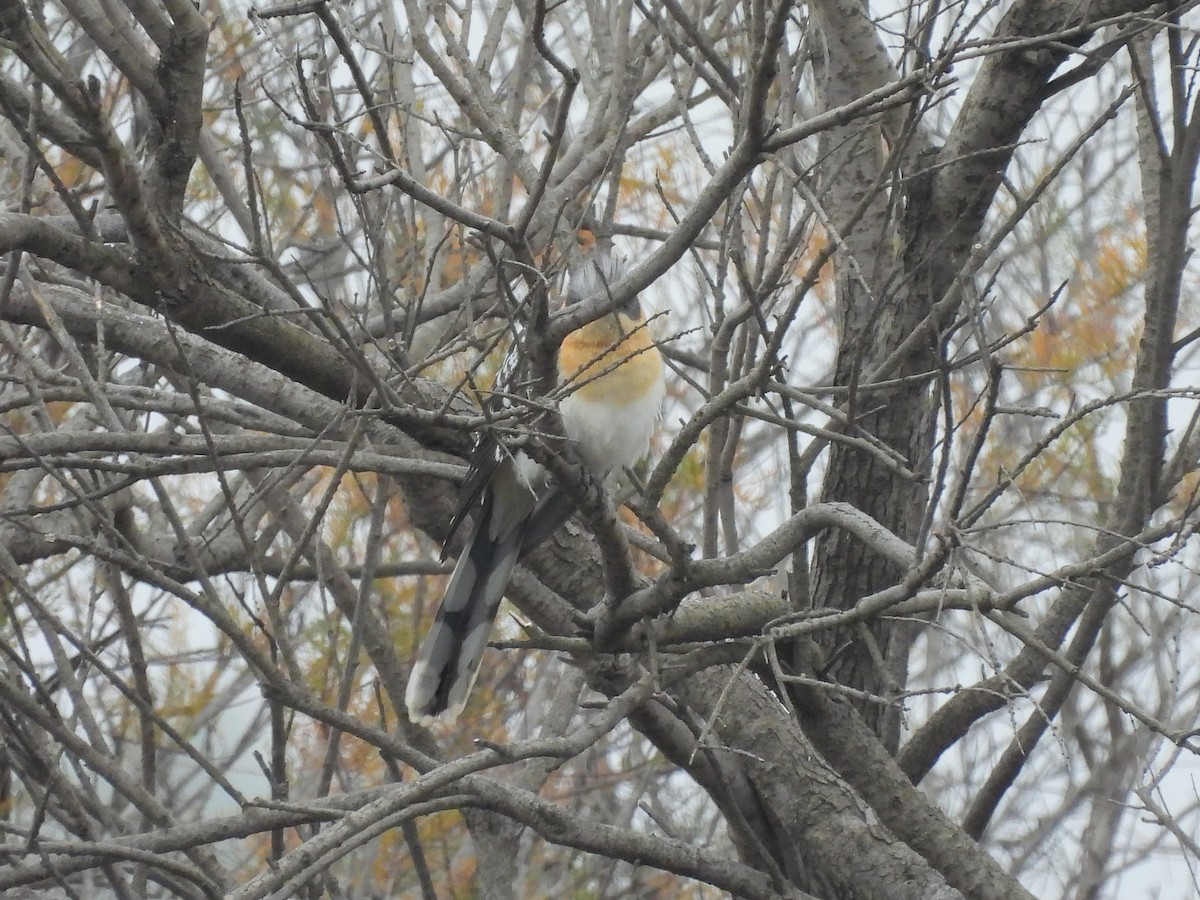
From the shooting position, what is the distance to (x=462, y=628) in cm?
402

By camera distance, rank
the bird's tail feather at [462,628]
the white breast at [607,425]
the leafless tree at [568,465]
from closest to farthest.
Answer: the leafless tree at [568,465], the bird's tail feather at [462,628], the white breast at [607,425]

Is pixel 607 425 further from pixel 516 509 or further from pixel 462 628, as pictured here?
pixel 462 628

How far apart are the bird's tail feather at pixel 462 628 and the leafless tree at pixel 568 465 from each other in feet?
0.53

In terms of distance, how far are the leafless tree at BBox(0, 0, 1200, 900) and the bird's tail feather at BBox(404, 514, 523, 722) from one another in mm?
161

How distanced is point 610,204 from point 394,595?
2782mm

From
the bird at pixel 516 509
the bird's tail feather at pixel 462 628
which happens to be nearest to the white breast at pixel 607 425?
the bird at pixel 516 509

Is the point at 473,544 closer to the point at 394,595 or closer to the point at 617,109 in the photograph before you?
the point at 617,109

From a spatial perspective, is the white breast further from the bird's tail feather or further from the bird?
the bird's tail feather

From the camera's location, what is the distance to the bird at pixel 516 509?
155 inches

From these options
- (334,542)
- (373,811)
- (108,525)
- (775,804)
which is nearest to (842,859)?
(775,804)

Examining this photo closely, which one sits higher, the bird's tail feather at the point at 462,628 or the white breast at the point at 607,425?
the white breast at the point at 607,425

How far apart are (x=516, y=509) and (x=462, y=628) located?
40cm

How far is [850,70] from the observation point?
4.28 metres

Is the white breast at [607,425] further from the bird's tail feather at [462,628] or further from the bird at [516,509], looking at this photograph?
the bird's tail feather at [462,628]
